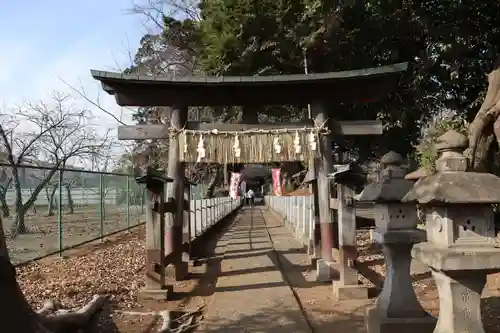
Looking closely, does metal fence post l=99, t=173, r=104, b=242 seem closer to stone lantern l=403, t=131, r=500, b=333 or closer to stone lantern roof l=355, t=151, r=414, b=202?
stone lantern roof l=355, t=151, r=414, b=202

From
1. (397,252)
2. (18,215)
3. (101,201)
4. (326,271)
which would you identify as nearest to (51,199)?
(101,201)

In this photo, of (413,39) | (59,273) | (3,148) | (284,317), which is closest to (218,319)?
(284,317)

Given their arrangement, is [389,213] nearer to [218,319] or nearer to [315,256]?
[218,319]

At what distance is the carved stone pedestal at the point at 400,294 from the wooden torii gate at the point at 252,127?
382 centimetres

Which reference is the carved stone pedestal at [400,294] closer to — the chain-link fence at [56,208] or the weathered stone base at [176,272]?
the weathered stone base at [176,272]

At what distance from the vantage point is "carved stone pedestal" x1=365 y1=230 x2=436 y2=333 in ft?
17.6

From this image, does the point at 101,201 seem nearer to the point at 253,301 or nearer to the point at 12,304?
the point at 253,301

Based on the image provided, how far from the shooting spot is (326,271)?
9430 mm

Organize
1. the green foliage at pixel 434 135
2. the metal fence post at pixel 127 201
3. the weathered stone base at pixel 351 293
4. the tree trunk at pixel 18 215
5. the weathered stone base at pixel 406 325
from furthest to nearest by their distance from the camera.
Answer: the metal fence post at pixel 127 201
the green foliage at pixel 434 135
the tree trunk at pixel 18 215
the weathered stone base at pixel 351 293
the weathered stone base at pixel 406 325

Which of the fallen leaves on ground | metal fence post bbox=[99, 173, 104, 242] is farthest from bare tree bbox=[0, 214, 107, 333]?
metal fence post bbox=[99, 173, 104, 242]

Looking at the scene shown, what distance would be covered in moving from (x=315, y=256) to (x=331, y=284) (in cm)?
190

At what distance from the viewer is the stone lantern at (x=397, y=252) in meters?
5.40

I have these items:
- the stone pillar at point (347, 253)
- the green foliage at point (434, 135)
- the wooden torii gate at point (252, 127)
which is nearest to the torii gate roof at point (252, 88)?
the wooden torii gate at point (252, 127)

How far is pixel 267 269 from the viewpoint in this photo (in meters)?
10.6
